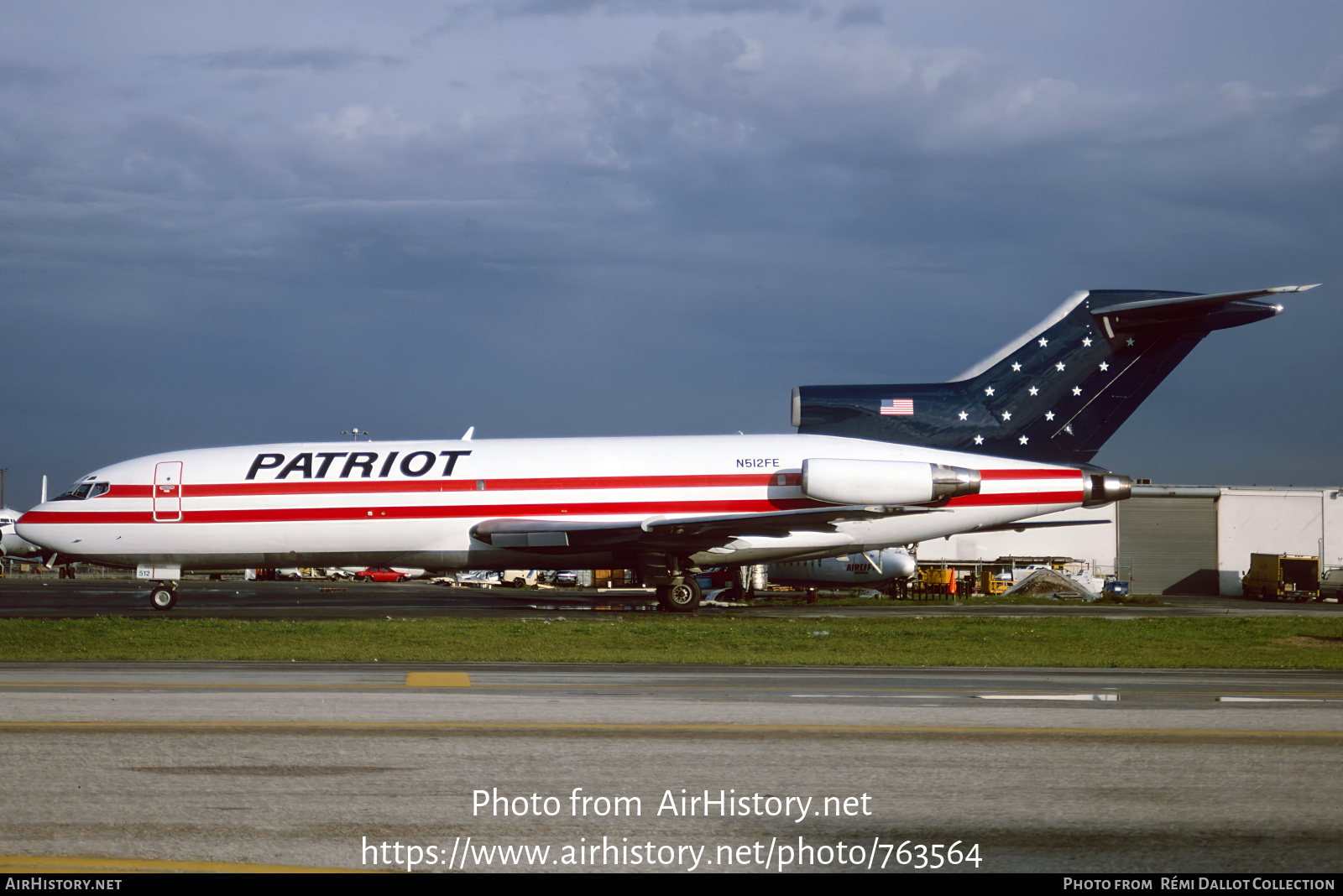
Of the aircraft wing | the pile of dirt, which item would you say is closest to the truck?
the pile of dirt

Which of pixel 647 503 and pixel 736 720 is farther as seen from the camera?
pixel 647 503

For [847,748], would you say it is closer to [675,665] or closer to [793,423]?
[675,665]

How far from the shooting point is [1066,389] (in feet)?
96.7

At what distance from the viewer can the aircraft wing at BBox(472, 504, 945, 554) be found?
26.7 m

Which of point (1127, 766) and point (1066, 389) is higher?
point (1066, 389)

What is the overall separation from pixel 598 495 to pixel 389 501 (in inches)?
204

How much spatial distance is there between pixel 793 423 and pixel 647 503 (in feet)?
17.9

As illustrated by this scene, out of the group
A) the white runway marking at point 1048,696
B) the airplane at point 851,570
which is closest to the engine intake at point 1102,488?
the airplane at point 851,570

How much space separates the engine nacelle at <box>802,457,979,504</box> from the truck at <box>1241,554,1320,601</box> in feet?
112

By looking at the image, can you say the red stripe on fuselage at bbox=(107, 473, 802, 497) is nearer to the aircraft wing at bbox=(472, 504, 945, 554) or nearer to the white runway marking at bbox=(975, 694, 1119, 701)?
the aircraft wing at bbox=(472, 504, 945, 554)

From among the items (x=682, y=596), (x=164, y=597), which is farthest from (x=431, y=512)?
(x=164, y=597)

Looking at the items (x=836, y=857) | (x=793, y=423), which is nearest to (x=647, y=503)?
(x=793, y=423)

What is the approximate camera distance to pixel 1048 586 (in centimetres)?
4541
